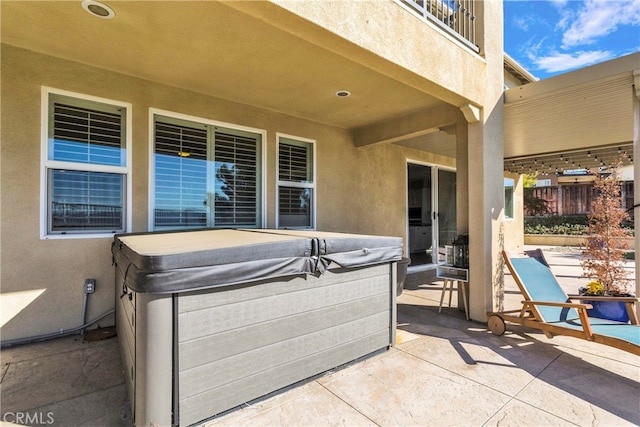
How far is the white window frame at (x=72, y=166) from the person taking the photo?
324 centimetres

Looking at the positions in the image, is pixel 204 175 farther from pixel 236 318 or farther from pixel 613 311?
pixel 613 311

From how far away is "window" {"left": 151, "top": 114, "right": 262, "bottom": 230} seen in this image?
4027mm

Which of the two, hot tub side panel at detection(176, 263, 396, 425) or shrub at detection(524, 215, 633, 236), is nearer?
hot tub side panel at detection(176, 263, 396, 425)

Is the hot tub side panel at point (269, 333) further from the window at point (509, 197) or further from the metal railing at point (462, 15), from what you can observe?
the window at point (509, 197)

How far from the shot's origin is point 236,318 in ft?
6.82

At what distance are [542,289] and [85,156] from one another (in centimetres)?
553

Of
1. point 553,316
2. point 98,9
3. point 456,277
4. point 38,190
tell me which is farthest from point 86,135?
point 553,316

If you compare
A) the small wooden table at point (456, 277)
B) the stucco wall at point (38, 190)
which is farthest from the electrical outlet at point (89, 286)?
the small wooden table at point (456, 277)

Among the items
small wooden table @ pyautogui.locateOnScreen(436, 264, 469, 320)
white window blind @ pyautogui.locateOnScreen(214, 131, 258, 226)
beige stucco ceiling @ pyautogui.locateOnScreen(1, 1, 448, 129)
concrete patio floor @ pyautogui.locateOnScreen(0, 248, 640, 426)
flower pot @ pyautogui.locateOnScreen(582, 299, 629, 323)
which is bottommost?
concrete patio floor @ pyautogui.locateOnScreen(0, 248, 640, 426)

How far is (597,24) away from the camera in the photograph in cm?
673

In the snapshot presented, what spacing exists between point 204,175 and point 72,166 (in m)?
1.47

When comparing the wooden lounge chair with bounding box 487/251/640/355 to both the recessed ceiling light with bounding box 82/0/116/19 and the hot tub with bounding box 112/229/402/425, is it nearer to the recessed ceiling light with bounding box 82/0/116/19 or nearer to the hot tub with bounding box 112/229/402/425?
the hot tub with bounding box 112/229/402/425

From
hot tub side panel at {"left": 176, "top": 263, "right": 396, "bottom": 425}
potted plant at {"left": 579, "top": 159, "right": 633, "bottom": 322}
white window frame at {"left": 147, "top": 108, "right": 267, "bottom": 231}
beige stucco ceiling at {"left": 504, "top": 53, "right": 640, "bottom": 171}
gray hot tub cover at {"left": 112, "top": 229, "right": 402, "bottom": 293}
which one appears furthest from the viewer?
potted plant at {"left": 579, "top": 159, "right": 633, "bottom": 322}

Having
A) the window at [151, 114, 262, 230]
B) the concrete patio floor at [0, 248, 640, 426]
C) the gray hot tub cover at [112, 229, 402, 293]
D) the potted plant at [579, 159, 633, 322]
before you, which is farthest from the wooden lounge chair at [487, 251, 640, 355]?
the window at [151, 114, 262, 230]
